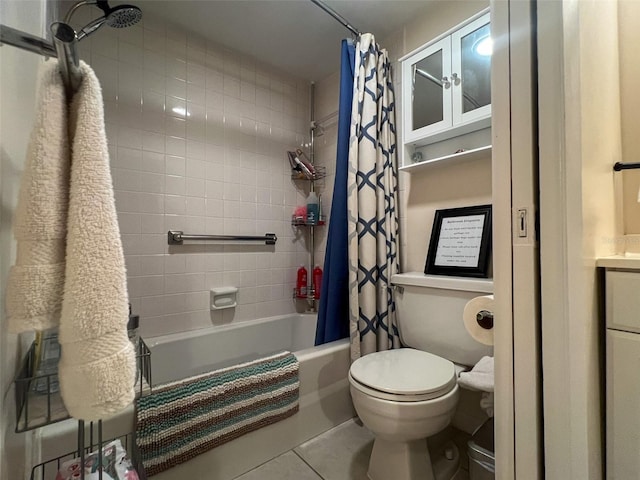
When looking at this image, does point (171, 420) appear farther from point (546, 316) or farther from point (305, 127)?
point (305, 127)

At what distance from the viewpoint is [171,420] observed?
0.99 m

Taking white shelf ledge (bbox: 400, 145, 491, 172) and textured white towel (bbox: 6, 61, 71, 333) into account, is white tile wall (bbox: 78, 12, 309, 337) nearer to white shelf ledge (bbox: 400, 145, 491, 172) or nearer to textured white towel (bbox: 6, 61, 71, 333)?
white shelf ledge (bbox: 400, 145, 491, 172)

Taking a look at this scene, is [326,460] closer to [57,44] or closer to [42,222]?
[42,222]

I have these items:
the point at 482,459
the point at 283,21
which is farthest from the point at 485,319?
the point at 283,21

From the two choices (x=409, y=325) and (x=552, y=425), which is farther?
(x=409, y=325)

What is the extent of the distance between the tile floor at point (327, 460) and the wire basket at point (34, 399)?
93cm

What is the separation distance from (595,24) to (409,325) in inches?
47.4

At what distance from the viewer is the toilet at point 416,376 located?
3.15 ft

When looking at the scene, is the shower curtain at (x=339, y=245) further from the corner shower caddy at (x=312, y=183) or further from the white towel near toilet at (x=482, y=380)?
the white towel near toilet at (x=482, y=380)

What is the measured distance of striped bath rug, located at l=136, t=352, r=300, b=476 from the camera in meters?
0.96

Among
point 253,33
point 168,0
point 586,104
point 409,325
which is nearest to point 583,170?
point 586,104

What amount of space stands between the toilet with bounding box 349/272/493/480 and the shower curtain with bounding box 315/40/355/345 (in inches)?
11.7

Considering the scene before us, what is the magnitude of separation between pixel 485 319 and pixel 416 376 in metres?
0.43

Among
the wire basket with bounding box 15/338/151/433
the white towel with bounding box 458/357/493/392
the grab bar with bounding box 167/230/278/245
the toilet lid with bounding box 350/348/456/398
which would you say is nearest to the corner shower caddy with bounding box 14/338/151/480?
the wire basket with bounding box 15/338/151/433
